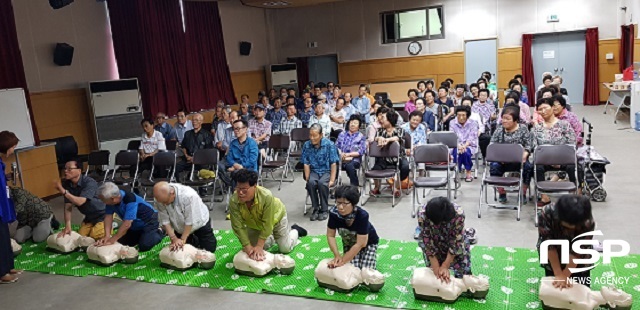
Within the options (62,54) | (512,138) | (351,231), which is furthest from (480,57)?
(351,231)

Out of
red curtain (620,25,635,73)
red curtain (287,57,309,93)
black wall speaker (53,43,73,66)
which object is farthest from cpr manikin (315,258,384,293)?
red curtain (287,57,309,93)

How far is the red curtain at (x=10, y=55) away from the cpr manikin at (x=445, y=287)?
681 centimetres

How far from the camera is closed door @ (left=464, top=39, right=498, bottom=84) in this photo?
45.6 ft

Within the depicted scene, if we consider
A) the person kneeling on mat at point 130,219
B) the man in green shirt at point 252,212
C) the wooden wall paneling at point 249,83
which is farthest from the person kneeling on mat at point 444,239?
the wooden wall paneling at point 249,83

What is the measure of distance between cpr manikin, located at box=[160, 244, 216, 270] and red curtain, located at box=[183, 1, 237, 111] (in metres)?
7.44

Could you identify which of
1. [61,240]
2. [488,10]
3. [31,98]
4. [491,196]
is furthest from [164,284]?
[488,10]

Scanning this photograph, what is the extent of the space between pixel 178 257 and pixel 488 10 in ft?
38.5

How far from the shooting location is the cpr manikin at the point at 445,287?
3512 mm

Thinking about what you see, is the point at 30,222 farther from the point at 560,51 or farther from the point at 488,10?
the point at 560,51

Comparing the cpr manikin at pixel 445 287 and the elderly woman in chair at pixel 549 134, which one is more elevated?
the elderly woman in chair at pixel 549 134

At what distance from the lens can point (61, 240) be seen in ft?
17.4

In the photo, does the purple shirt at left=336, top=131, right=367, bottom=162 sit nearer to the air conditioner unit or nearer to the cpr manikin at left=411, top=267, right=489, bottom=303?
the cpr manikin at left=411, top=267, right=489, bottom=303

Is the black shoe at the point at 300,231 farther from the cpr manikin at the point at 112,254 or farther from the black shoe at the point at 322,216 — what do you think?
the cpr manikin at the point at 112,254

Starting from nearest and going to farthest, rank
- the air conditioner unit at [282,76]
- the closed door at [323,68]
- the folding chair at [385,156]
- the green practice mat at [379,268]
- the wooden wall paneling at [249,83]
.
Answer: the green practice mat at [379,268], the folding chair at [385,156], the wooden wall paneling at [249,83], the air conditioner unit at [282,76], the closed door at [323,68]
